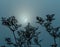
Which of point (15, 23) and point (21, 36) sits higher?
point (15, 23)

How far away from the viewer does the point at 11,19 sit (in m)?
27.8

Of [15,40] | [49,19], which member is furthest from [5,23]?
[49,19]

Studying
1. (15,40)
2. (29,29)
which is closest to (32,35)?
(29,29)

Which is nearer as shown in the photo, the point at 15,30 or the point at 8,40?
the point at 15,30

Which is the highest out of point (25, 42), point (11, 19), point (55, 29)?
point (11, 19)

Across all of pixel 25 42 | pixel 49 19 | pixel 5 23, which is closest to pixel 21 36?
pixel 25 42

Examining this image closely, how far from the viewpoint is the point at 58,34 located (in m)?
27.9

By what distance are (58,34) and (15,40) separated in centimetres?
665

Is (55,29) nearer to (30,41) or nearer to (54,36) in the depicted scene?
(54,36)

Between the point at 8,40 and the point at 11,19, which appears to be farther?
the point at 8,40

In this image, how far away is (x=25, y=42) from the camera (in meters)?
28.7

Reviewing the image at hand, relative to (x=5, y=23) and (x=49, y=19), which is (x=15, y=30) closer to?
(x=5, y=23)

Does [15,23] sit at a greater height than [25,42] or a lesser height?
greater

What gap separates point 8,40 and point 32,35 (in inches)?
178
